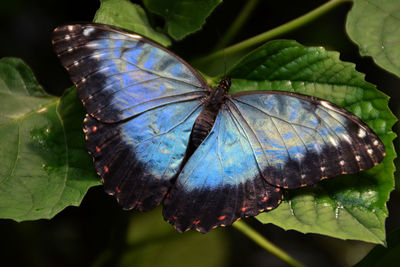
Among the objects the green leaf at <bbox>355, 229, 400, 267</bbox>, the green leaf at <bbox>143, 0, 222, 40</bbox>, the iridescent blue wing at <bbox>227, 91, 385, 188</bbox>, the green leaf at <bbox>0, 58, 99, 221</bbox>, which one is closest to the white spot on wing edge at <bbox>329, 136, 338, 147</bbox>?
the iridescent blue wing at <bbox>227, 91, 385, 188</bbox>

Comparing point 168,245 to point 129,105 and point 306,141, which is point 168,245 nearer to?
point 129,105

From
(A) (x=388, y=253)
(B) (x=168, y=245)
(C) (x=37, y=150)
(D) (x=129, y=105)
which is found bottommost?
(B) (x=168, y=245)

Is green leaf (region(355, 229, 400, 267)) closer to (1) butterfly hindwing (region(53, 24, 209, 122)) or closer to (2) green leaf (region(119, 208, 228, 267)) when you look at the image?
(1) butterfly hindwing (region(53, 24, 209, 122))

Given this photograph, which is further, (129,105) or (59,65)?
(59,65)

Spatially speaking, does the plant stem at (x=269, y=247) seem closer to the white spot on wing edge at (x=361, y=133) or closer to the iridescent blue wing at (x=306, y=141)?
the iridescent blue wing at (x=306, y=141)

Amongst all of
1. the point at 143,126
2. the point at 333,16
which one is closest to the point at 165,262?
the point at 143,126

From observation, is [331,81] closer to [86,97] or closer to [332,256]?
[86,97]

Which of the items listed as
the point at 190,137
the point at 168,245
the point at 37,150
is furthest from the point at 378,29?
the point at 168,245
